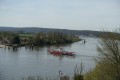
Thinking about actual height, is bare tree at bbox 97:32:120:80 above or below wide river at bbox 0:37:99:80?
above

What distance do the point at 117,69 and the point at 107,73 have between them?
0.30m

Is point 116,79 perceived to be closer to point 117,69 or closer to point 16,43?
point 117,69

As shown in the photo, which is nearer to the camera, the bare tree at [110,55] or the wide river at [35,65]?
the bare tree at [110,55]

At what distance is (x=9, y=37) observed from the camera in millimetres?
48188

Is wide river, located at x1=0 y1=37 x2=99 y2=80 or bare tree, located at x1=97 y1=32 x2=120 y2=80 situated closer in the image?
bare tree, located at x1=97 y1=32 x2=120 y2=80

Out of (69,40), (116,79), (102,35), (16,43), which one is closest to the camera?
(116,79)

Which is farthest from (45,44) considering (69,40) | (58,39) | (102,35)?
(102,35)

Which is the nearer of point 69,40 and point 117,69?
point 117,69

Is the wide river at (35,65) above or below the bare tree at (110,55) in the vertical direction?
below

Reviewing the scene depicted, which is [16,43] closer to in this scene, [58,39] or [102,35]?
[58,39]

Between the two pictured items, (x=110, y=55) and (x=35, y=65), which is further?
(x=35, y=65)

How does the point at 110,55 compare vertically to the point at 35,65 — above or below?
above

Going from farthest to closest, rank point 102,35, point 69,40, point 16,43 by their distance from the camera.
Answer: point 69,40
point 16,43
point 102,35

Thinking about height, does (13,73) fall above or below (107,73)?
below
